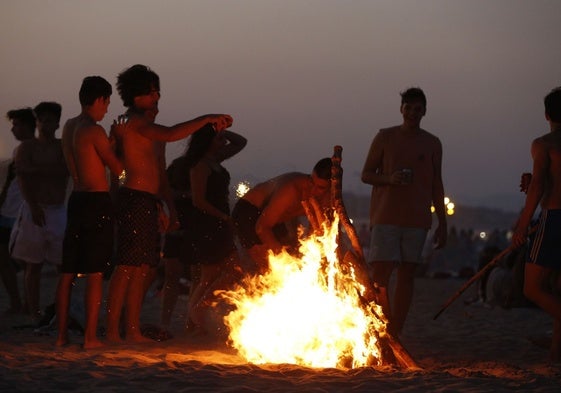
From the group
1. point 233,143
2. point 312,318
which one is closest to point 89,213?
point 312,318

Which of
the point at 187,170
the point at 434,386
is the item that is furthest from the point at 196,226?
the point at 434,386

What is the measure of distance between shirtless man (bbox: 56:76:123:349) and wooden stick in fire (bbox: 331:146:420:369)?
5.13ft

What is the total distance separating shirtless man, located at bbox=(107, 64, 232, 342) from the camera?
7301 millimetres

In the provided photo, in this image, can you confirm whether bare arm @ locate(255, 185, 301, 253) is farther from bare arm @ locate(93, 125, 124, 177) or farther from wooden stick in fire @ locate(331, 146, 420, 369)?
bare arm @ locate(93, 125, 124, 177)

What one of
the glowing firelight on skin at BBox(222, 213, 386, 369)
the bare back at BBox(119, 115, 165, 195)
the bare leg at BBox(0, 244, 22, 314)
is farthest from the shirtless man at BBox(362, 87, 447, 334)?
the bare leg at BBox(0, 244, 22, 314)

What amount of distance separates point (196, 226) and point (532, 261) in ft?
9.39

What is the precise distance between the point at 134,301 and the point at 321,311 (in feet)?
4.97

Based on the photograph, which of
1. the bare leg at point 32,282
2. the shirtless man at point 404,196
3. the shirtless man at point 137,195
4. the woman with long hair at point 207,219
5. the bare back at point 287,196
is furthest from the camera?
the bare leg at point 32,282

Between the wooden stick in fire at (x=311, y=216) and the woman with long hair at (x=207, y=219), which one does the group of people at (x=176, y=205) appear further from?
the wooden stick in fire at (x=311, y=216)

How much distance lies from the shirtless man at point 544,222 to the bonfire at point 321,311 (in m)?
1.17

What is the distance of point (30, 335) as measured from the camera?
823 cm

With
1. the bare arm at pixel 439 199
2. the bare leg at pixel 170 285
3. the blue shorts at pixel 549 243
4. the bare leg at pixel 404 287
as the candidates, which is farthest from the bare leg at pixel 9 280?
the blue shorts at pixel 549 243

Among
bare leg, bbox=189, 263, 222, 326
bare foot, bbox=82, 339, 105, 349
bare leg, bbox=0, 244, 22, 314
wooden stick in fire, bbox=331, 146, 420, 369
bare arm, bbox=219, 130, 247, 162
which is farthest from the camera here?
bare leg, bbox=0, 244, 22, 314

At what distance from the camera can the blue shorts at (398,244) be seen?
27.9 ft
